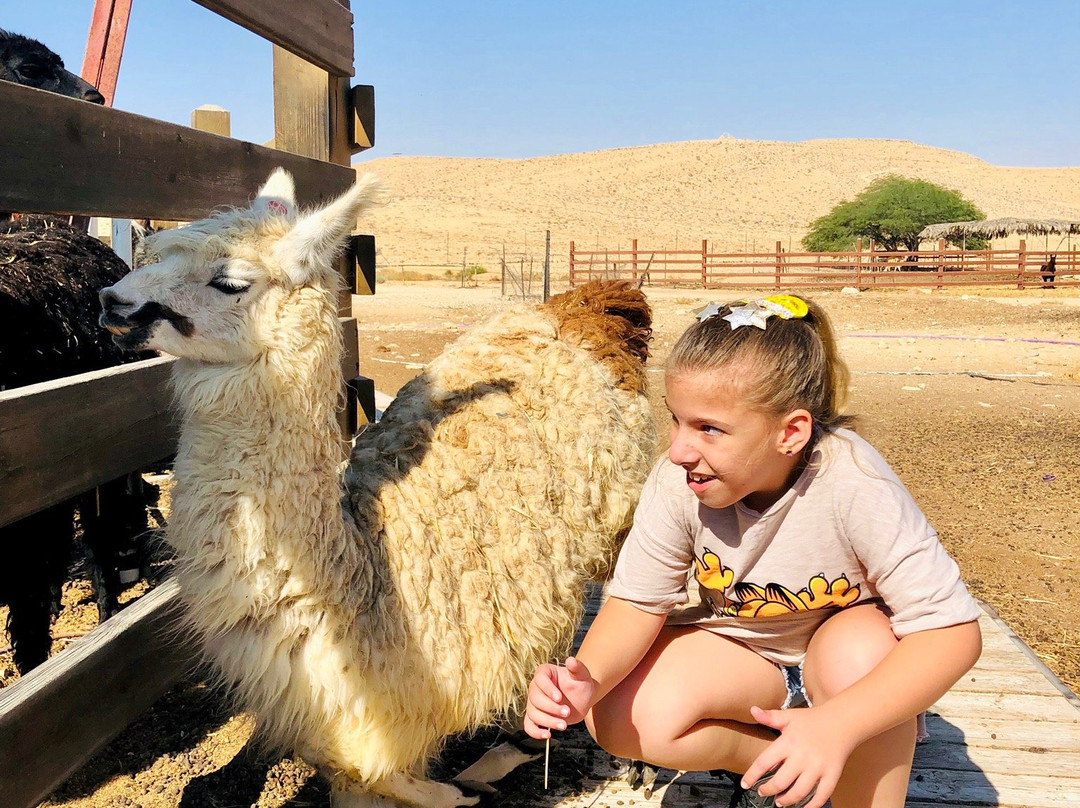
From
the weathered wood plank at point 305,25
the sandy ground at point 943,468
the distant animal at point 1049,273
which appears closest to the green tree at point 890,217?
the distant animal at point 1049,273

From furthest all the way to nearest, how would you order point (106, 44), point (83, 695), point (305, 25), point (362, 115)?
point (106, 44) → point (362, 115) → point (305, 25) → point (83, 695)

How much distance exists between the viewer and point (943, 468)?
6977 millimetres

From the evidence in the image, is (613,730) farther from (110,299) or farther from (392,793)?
(110,299)

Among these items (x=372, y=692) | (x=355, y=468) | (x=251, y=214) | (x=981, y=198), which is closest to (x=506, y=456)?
(x=355, y=468)

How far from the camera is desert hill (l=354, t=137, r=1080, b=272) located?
48562 mm

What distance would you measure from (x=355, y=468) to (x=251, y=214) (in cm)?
82

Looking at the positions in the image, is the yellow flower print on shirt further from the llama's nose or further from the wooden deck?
the llama's nose

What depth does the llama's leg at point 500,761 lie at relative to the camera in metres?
2.86

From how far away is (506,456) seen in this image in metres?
2.83

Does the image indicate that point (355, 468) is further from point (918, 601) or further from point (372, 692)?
point (918, 601)

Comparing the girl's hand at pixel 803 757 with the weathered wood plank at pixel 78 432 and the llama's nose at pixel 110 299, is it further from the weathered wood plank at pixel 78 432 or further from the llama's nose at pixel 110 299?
the llama's nose at pixel 110 299

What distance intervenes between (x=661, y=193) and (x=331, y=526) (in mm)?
70903

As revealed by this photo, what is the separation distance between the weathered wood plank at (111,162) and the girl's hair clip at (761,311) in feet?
4.74

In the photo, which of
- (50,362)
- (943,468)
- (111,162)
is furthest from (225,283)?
(943,468)
